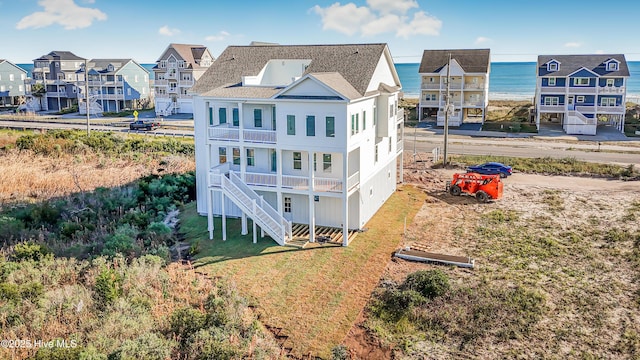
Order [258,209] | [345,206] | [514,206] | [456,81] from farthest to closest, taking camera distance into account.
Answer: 1. [456,81]
2. [514,206]
3. [258,209]
4. [345,206]

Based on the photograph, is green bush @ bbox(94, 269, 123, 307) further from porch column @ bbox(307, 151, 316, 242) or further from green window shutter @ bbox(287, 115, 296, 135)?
green window shutter @ bbox(287, 115, 296, 135)

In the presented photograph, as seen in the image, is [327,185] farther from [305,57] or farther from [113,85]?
Result: [113,85]

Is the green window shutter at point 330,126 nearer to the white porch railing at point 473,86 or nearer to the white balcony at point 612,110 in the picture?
the white porch railing at point 473,86

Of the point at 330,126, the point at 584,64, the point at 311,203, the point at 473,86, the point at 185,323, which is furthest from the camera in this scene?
the point at 473,86

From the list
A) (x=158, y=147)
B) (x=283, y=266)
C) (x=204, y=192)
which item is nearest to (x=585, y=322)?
(x=283, y=266)

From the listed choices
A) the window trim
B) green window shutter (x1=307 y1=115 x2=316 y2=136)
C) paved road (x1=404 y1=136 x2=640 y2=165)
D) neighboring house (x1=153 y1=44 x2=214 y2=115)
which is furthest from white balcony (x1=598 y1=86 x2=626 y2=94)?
neighboring house (x1=153 y1=44 x2=214 y2=115)

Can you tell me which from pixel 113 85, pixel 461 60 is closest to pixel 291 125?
pixel 461 60

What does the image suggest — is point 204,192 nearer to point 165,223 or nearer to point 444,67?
point 165,223
